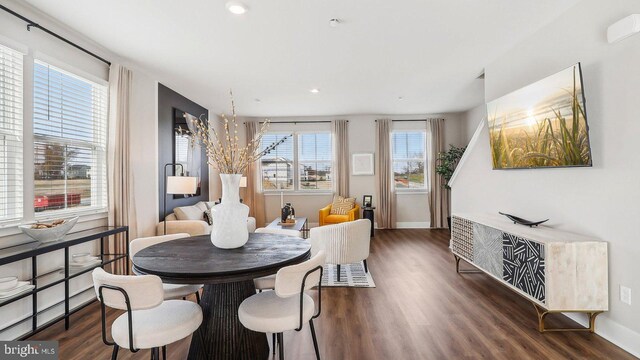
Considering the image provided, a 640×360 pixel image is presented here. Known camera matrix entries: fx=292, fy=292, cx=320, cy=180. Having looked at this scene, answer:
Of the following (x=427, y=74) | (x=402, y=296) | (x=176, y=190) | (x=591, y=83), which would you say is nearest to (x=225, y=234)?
(x=402, y=296)

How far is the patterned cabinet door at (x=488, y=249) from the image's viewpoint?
293 centimetres

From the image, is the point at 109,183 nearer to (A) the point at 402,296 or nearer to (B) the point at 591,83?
(A) the point at 402,296

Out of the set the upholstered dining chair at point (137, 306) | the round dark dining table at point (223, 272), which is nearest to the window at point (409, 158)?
the round dark dining table at point (223, 272)

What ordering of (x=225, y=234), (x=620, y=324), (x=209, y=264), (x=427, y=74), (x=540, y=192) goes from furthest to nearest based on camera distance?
(x=427, y=74) < (x=540, y=192) < (x=620, y=324) < (x=225, y=234) < (x=209, y=264)

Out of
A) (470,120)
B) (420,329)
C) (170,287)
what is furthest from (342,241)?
(470,120)

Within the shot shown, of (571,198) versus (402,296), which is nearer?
(571,198)

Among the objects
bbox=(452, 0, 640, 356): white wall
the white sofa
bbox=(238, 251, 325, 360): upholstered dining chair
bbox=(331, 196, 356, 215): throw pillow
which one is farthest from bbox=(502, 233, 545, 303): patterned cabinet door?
the white sofa

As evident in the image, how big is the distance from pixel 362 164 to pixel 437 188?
1880mm

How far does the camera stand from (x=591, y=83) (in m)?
2.39

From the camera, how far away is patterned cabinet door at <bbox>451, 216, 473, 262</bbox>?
3.50 meters

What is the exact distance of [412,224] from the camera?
7164mm

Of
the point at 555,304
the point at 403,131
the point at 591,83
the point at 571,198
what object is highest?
the point at 403,131

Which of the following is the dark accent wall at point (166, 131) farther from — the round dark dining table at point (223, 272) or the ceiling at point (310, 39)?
the round dark dining table at point (223, 272)

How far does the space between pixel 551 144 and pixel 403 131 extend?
4.66m
